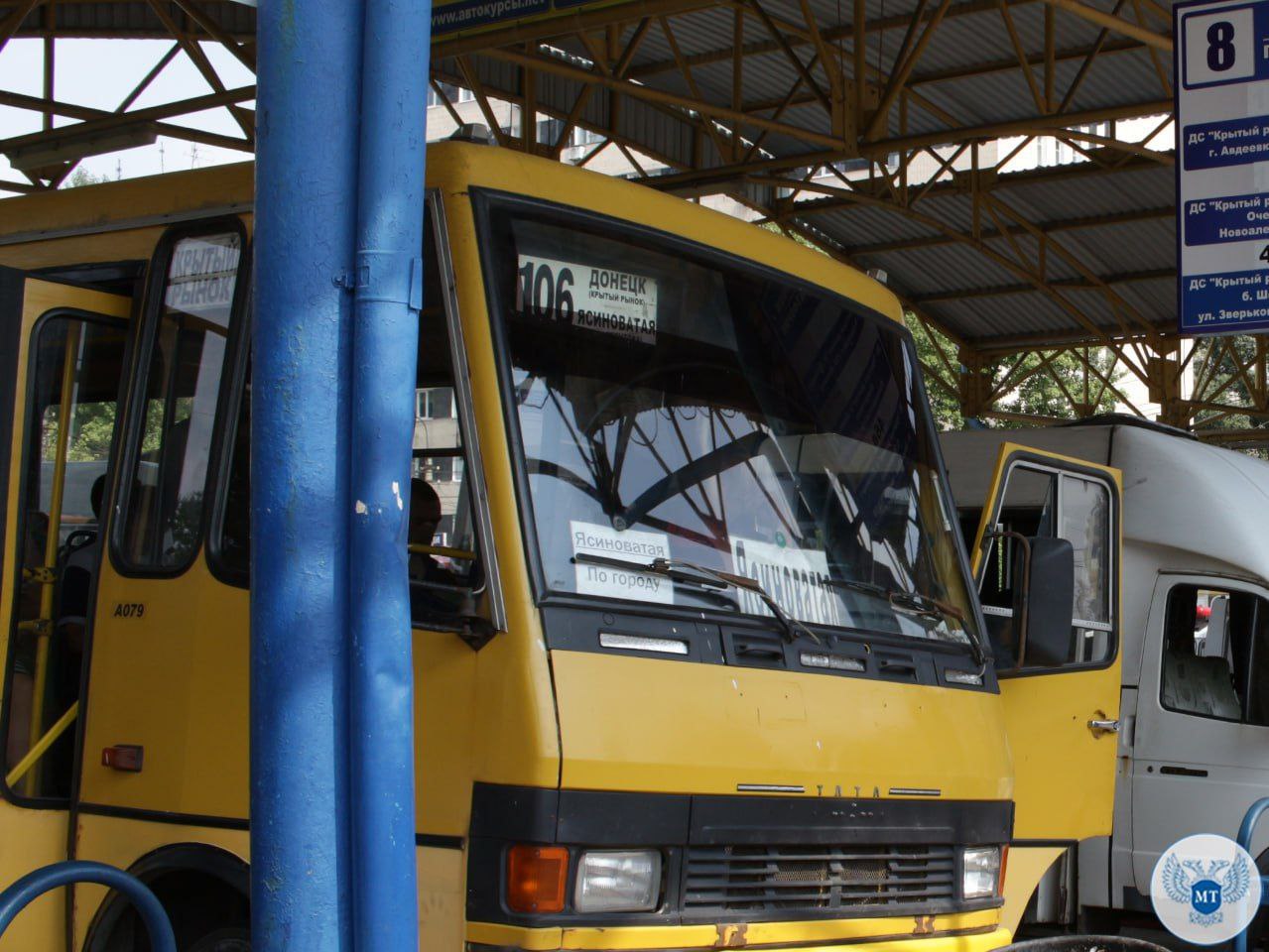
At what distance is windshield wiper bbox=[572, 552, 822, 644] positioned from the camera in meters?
3.75

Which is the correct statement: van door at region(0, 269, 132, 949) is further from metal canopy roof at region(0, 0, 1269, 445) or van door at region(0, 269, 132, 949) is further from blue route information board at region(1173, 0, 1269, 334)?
blue route information board at region(1173, 0, 1269, 334)

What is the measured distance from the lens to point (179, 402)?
14.0 feet

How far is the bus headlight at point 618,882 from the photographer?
11.4ft

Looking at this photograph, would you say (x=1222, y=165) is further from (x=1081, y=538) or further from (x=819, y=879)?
(x=819, y=879)

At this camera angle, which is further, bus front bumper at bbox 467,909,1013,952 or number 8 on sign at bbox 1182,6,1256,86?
number 8 on sign at bbox 1182,6,1256,86

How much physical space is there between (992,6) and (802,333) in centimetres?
1101

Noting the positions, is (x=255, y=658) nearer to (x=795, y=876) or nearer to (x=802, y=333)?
(x=795, y=876)

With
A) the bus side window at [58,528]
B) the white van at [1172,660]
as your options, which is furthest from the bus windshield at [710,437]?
the white van at [1172,660]

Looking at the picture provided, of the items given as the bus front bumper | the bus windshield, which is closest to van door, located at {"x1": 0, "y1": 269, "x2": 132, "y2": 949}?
the bus windshield

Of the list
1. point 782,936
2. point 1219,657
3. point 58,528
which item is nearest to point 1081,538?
point 782,936

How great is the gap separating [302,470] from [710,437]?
5.15ft

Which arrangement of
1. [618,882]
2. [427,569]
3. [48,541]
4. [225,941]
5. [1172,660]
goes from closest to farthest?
[618,882] < [427,569] < [225,941] < [48,541] < [1172,660]

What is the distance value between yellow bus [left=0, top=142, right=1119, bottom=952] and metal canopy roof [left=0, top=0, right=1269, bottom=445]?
5808mm

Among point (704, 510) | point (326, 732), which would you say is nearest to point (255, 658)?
point (326, 732)
